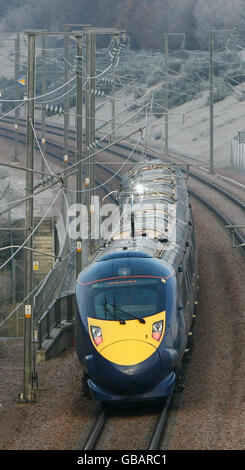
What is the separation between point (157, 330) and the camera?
64.4 ft

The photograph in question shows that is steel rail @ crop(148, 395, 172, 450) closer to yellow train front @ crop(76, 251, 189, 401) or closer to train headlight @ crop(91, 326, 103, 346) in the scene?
yellow train front @ crop(76, 251, 189, 401)

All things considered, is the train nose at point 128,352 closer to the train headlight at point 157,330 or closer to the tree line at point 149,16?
the train headlight at point 157,330

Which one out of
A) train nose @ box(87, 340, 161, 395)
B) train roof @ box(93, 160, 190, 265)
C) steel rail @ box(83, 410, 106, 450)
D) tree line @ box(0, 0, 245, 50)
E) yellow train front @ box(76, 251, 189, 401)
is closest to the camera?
steel rail @ box(83, 410, 106, 450)

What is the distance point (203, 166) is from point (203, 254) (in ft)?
89.1

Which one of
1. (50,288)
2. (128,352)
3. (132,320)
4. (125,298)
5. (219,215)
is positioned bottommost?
(219,215)

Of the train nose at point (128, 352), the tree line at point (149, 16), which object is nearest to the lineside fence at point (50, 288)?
the train nose at point (128, 352)

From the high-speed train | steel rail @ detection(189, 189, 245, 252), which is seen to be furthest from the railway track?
steel rail @ detection(189, 189, 245, 252)

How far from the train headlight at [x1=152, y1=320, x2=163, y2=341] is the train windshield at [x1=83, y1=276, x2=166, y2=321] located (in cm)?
29

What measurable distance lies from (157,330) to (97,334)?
1.37 m

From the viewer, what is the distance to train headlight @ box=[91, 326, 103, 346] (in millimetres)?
19656

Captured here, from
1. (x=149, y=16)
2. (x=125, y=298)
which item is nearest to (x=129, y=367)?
(x=125, y=298)

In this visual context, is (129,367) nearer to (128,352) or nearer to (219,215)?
(128,352)

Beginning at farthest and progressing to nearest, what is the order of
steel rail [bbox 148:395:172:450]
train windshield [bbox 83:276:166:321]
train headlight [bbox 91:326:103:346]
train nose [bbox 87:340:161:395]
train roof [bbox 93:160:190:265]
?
train roof [bbox 93:160:190:265], train windshield [bbox 83:276:166:321], train headlight [bbox 91:326:103:346], train nose [bbox 87:340:161:395], steel rail [bbox 148:395:172:450]
